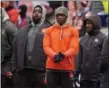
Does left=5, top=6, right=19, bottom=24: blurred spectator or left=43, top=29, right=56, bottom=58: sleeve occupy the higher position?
left=5, top=6, right=19, bottom=24: blurred spectator

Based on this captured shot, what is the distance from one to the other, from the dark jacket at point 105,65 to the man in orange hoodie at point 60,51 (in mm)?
788

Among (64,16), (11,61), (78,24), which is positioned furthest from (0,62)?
(78,24)

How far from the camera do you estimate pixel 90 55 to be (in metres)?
10.9

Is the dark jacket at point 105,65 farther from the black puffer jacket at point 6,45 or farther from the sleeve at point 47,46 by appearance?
the black puffer jacket at point 6,45

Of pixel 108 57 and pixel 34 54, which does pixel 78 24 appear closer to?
pixel 34 54

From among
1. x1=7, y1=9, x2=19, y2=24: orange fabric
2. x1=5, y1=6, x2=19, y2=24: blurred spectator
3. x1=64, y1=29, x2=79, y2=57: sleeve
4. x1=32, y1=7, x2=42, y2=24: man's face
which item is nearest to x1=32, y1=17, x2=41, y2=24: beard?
x1=32, y1=7, x2=42, y2=24: man's face

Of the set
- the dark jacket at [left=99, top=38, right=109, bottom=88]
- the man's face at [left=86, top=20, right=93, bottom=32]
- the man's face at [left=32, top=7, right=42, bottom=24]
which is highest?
the man's face at [left=32, top=7, right=42, bottom=24]

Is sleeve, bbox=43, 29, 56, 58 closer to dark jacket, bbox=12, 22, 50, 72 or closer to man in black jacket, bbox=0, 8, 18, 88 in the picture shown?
dark jacket, bbox=12, 22, 50, 72

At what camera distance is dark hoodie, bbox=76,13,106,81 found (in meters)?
10.9

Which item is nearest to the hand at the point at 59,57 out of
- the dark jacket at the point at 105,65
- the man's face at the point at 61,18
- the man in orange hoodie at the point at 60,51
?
the man in orange hoodie at the point at 60,51

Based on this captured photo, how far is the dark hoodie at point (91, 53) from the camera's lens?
10.9m

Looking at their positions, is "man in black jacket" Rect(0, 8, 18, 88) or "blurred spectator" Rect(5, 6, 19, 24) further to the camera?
"blurred spectator" Rect(5, 6, 19, 24)

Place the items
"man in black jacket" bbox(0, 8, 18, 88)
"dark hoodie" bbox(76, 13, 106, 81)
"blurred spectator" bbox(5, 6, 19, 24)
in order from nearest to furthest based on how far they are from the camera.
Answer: "dark hoodie" bbox(76, 13, 106, 81) < "man in black jacket" bbox(0, 8, 18, 88) < "blurred spectator" bbox(5, 6, 19, 24)

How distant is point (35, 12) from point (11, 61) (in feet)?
3.66
